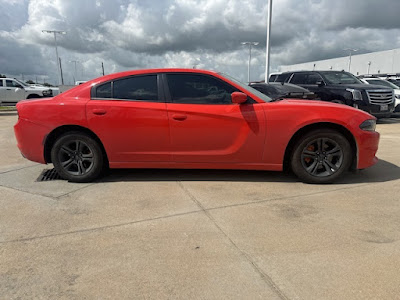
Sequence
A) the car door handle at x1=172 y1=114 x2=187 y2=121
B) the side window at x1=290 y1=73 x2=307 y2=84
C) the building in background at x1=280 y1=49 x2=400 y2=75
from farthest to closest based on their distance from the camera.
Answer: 1. the building in background at x1=280 y1=49 x2=400 y2=75
2. the side window at x1=290 y1=73 x2=307 y2=84
3. the car door handle at x1=172 y1=114 x2=187 y2=121

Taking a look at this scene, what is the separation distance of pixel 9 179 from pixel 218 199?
10.2 feet

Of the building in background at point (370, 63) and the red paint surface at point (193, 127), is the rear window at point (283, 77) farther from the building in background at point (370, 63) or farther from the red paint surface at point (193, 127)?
the building in background at point (370, 63)

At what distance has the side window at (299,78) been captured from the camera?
12129 millimetres

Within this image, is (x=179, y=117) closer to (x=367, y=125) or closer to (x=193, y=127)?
(x=193, y=127)

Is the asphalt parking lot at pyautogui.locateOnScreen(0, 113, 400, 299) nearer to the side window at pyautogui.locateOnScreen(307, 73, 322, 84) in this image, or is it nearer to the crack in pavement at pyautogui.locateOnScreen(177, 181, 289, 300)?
the crack in pavement at pyautogui.locateOnScreen(177, 181, 289, 300)

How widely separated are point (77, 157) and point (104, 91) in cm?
97

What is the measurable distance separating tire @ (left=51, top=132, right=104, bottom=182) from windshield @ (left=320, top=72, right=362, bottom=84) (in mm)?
9529

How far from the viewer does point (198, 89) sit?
423cm

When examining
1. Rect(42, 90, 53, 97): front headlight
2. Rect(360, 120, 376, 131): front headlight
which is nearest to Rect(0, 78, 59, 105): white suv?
Rect(42, 90, 53, 97): front headlight

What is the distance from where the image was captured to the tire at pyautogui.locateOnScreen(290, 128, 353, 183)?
13.4 ft

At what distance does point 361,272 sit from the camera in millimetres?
2281

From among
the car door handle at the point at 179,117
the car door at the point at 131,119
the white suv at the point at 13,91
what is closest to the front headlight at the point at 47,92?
the white suv at the point at 13,91

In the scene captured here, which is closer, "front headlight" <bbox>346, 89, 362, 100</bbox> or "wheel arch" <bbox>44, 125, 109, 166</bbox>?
"wheel arch" <bbox>44, 125, 109, 166</bbox>

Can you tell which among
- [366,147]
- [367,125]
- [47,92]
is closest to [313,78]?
[367,125]
